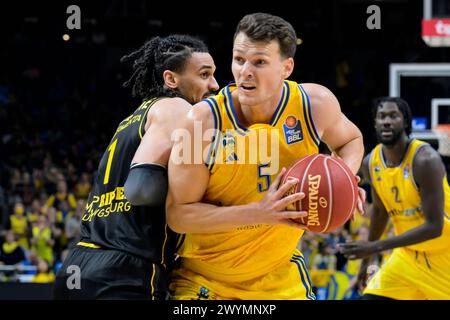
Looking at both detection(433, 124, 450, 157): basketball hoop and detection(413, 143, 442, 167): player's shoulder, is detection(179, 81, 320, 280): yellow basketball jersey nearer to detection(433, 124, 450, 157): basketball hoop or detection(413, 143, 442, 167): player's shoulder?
detection(413, 143, 442, 167): player's shoulder

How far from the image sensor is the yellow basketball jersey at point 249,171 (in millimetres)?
3217

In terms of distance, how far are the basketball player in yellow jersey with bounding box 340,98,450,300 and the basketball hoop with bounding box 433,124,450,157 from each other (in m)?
3.29

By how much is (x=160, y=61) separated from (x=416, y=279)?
2348mm

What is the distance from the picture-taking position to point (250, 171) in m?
3.23

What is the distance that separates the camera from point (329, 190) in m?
3.02

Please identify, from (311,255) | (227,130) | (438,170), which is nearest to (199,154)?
(227,130)

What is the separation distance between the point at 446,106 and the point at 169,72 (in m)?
5.85

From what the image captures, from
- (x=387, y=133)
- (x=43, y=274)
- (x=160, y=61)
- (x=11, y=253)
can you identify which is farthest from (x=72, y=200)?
(x=160, y=61)

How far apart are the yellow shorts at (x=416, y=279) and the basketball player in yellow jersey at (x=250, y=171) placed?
158cm

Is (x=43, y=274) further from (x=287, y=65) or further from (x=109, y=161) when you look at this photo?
(x=287, y=65)

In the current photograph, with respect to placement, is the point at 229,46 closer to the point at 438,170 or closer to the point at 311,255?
the point at 311,255

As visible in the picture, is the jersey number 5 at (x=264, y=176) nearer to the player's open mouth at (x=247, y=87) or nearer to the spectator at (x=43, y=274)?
the player's open mouth at (x=247, y=87)

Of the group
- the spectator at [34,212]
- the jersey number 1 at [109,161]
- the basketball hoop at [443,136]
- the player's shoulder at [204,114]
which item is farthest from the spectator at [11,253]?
the player's shoulder at [204,114]

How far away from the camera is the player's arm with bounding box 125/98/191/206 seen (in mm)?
3121
